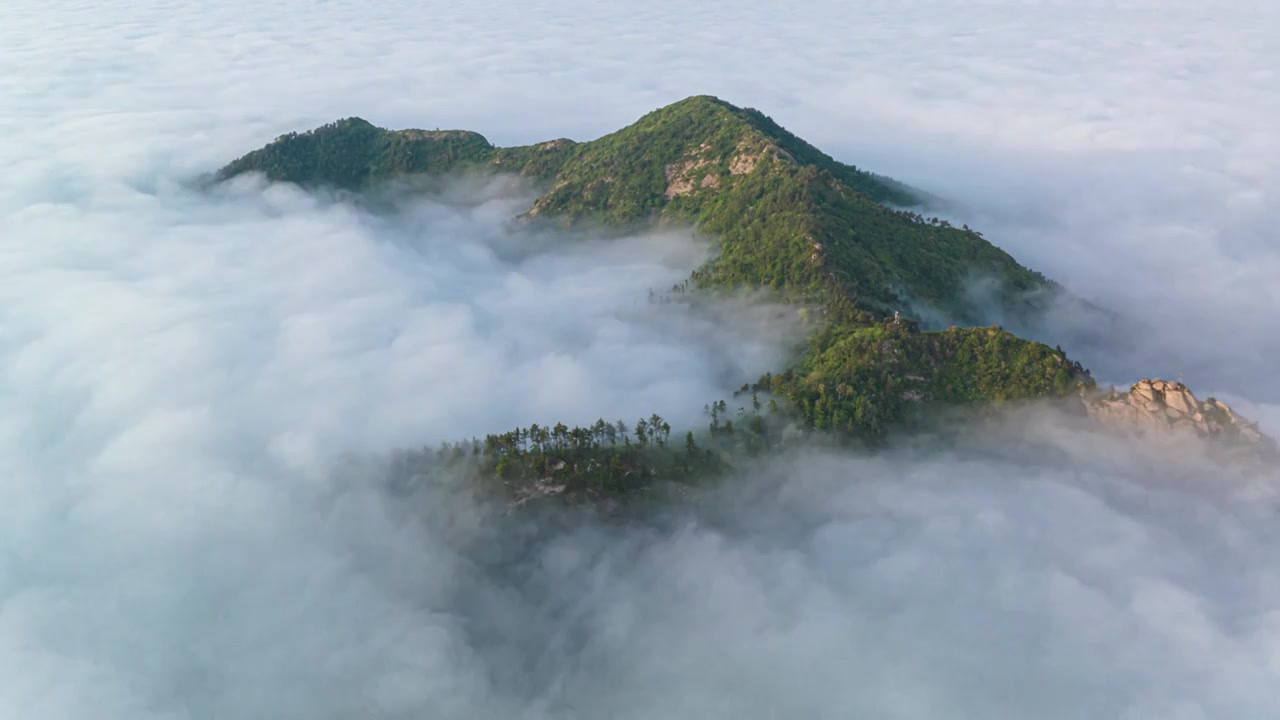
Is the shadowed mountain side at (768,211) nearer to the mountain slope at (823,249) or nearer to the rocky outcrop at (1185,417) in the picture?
the mountain slope at (823,249)

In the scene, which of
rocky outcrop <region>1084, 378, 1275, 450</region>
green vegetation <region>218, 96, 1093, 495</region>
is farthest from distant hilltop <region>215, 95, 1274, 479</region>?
green vegetation <region>218, 96, 1093, 495</region>

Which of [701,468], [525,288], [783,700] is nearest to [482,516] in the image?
[701,468]

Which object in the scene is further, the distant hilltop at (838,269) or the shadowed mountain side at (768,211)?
the shadowed mountain side at (768,211)

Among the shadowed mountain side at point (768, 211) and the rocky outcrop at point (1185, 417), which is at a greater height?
the shadowed mountain side at point (768, 211)

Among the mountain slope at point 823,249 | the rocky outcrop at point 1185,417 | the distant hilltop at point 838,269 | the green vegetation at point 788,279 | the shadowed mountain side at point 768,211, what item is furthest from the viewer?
the shadowed mountain side at point 768,211

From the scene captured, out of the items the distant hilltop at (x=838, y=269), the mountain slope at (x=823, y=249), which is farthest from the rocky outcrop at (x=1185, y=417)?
the mountain slope at (x=823, y=249)

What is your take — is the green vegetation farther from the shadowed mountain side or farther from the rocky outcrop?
the rocky outcrop

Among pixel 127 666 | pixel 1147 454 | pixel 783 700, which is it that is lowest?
pixel 127 666

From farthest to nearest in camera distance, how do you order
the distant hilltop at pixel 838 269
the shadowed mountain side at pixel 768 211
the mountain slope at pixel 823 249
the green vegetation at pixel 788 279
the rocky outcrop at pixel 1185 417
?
the shadowed mountain side at pixel 768 211, the mountain slope at pixel 823 249, the green vegetation at pixel 788 279, the distant hilltop at pixel 838 269, the rocky outcrop at pixel 1185 417

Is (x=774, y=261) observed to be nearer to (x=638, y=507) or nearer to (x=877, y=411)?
(x=877, y=411)
